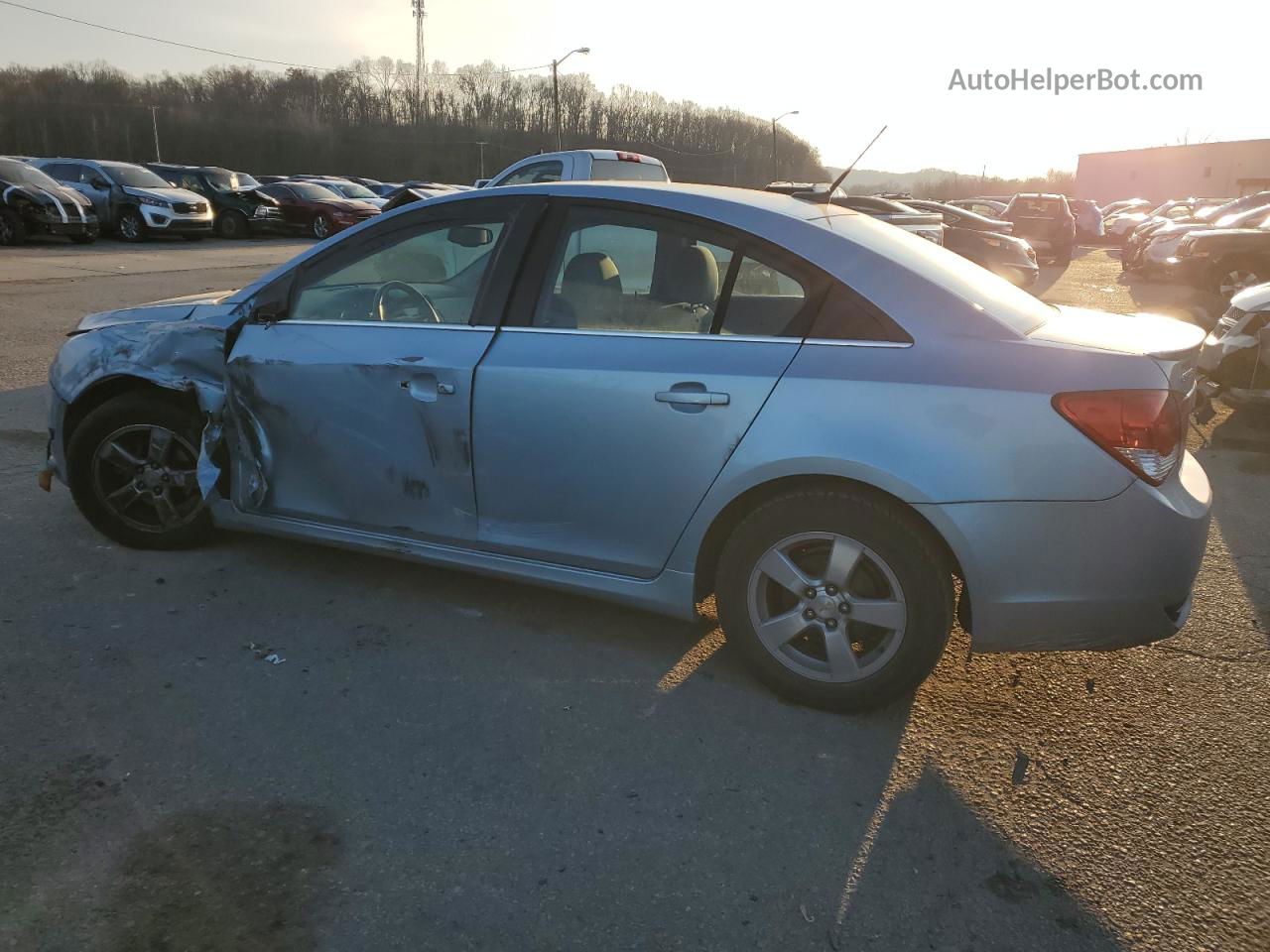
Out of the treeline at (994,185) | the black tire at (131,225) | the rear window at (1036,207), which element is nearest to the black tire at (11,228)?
the black tire at (131,225)

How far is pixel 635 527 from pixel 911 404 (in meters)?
1.00

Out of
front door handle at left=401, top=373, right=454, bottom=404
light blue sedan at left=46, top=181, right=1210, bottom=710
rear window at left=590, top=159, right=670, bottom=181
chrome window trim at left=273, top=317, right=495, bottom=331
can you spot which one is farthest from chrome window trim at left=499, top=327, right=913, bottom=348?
rear window at left=590, top=159, right=670, bottom=181

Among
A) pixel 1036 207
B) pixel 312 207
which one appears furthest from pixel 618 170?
pixel 312 207

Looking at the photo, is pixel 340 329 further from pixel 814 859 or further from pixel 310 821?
pixel 814 859

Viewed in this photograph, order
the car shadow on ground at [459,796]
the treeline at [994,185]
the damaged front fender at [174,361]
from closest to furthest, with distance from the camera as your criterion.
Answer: the car shadow on ground at [459,796] < the damaged front fender at [174,361] < the treeline at [994,185]

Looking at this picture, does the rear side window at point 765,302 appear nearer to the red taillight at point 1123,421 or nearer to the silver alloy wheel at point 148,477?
the red taillight at point 1123,421

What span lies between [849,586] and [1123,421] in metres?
0.91

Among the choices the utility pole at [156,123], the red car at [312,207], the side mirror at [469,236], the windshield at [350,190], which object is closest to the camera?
the side mirror at [469,236]

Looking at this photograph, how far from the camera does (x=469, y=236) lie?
363cm

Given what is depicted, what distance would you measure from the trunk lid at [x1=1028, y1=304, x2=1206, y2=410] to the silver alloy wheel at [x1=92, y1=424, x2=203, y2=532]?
11.1ft

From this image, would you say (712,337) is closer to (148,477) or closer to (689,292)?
(689,292)

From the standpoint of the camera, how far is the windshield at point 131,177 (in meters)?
22.3

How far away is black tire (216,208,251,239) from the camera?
85.1 feet

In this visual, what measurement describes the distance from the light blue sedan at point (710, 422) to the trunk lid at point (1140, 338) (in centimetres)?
2
